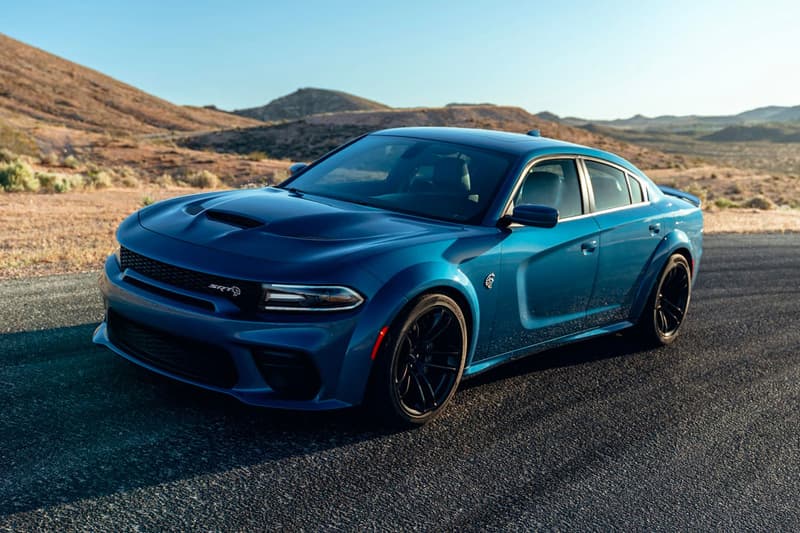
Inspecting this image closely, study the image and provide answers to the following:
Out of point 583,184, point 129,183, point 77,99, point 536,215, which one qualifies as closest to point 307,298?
point 536,215

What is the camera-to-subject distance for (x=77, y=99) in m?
80.5

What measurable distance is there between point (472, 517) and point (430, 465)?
572 millimetres

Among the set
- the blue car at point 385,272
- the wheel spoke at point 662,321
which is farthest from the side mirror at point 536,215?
the wheel spoke at point 662,321

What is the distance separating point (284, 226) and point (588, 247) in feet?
7.34

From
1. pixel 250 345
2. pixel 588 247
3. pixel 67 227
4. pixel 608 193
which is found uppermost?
pixel 608 193

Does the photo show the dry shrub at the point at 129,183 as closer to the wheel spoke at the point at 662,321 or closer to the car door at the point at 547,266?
the wheel spoke at the point at 662,321

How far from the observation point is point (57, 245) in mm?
10453

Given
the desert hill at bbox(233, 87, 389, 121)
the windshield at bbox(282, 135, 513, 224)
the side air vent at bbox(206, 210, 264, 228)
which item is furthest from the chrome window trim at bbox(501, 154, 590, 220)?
the desert hill at bbox(233, 87, 389, 121)

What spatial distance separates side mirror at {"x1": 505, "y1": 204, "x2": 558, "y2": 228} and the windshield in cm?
26

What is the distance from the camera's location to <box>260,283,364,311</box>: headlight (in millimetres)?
4125

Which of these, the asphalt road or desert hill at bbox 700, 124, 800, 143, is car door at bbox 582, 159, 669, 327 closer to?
the asphalt road

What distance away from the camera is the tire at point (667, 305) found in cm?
675

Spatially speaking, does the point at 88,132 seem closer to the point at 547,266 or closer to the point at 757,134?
the point at 547,266

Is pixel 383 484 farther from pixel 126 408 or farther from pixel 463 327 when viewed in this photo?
pixel 126 408
